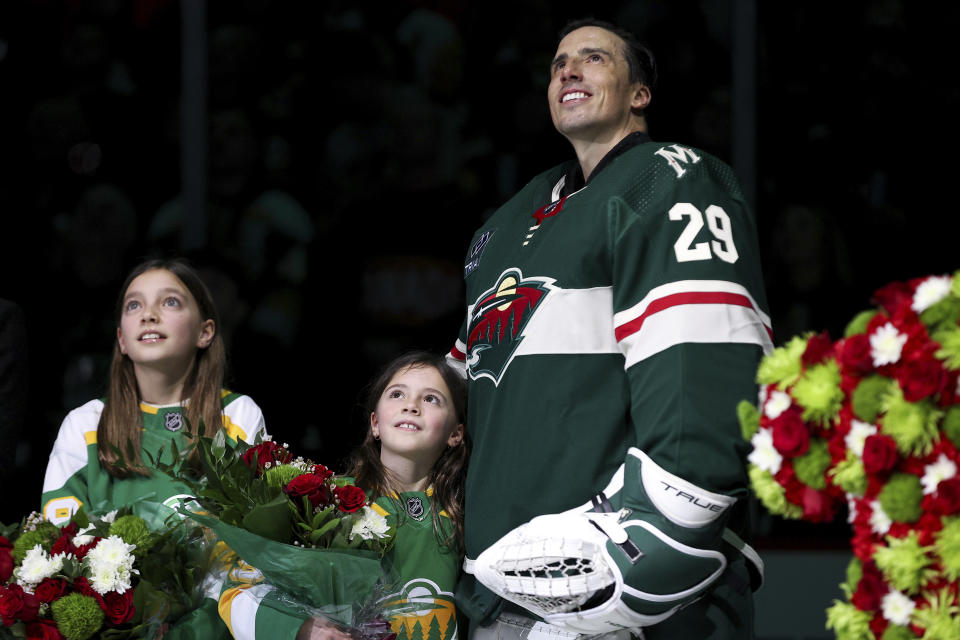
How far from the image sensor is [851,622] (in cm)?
149

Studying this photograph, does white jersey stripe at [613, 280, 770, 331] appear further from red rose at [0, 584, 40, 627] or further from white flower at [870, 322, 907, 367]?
red rose at [0, 584, 40, 627]

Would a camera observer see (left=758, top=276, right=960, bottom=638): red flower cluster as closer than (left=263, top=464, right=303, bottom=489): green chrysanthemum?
Yes

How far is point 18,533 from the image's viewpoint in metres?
2.39

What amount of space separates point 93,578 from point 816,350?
1418 mm

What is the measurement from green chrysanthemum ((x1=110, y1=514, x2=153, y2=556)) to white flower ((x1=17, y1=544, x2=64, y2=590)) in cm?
11

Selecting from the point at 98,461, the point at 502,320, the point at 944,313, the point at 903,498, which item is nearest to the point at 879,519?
the point at 903,498

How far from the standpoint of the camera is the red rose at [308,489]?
2.17 m

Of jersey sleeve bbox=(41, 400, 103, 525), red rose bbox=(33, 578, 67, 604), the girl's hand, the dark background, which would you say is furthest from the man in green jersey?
the dark background

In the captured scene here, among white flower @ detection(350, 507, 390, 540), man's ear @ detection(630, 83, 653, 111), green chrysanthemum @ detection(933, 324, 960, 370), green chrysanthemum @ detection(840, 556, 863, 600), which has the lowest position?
white flower @ detection(350, 507, 390, 540)

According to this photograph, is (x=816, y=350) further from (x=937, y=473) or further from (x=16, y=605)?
(x=16, y=605)

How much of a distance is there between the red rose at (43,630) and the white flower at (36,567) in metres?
0.07

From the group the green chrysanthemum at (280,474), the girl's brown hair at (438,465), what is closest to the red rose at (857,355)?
the green chrysanthemum at (280,474)

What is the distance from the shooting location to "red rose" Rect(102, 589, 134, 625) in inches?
87.4

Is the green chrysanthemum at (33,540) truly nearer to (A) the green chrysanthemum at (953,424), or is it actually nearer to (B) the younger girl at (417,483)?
(B) the younger girl at (417,483)
